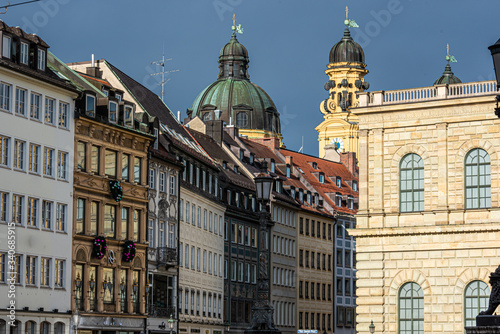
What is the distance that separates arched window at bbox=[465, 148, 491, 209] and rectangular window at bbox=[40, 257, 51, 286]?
77.8ft

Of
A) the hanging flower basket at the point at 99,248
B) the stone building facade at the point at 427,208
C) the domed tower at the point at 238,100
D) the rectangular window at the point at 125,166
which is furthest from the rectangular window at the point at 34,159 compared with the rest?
the domed tower at the point at 238,100

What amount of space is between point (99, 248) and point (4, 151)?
9.21 m

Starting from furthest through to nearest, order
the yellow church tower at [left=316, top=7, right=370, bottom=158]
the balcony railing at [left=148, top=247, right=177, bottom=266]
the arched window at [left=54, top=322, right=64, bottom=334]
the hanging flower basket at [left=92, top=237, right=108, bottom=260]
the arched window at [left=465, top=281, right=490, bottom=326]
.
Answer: the yellow church tower at [left=316, top=7, right=370, bottom=158]
the balcony railing at [left=148, top=247, right=177, bottom=266]
the arched window at [left=465, top=281, right=490, bottom=326]
the hanging flower basket at [left=92, top=237, right=108, bottom=260]
the arched window at [left=54, top=322, right=64, bottom=334]

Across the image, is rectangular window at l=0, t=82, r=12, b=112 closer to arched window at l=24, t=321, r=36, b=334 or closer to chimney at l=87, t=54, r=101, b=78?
arched window at l=24, t=321, r=36, b=334

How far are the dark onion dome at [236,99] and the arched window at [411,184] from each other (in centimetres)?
9623

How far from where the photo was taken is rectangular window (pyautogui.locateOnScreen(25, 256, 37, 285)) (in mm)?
55378

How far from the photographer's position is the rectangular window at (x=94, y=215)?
61625mm

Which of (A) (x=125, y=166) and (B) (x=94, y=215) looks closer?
(B) (x=94, y=215)

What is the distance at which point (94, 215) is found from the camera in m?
62.0

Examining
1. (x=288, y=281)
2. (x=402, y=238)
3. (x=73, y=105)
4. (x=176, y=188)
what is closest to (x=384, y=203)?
(x=402, y=238)

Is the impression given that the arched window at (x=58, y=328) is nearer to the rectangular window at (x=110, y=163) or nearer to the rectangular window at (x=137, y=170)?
the rectangular window at (x=110, y=163)

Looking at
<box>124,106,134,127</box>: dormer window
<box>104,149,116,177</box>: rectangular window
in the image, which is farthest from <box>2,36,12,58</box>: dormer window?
<box>124,106,134,127</box>: dormer window

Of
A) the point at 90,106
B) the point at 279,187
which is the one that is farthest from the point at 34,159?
the point at 279,187

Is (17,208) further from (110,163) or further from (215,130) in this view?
(215,130)
